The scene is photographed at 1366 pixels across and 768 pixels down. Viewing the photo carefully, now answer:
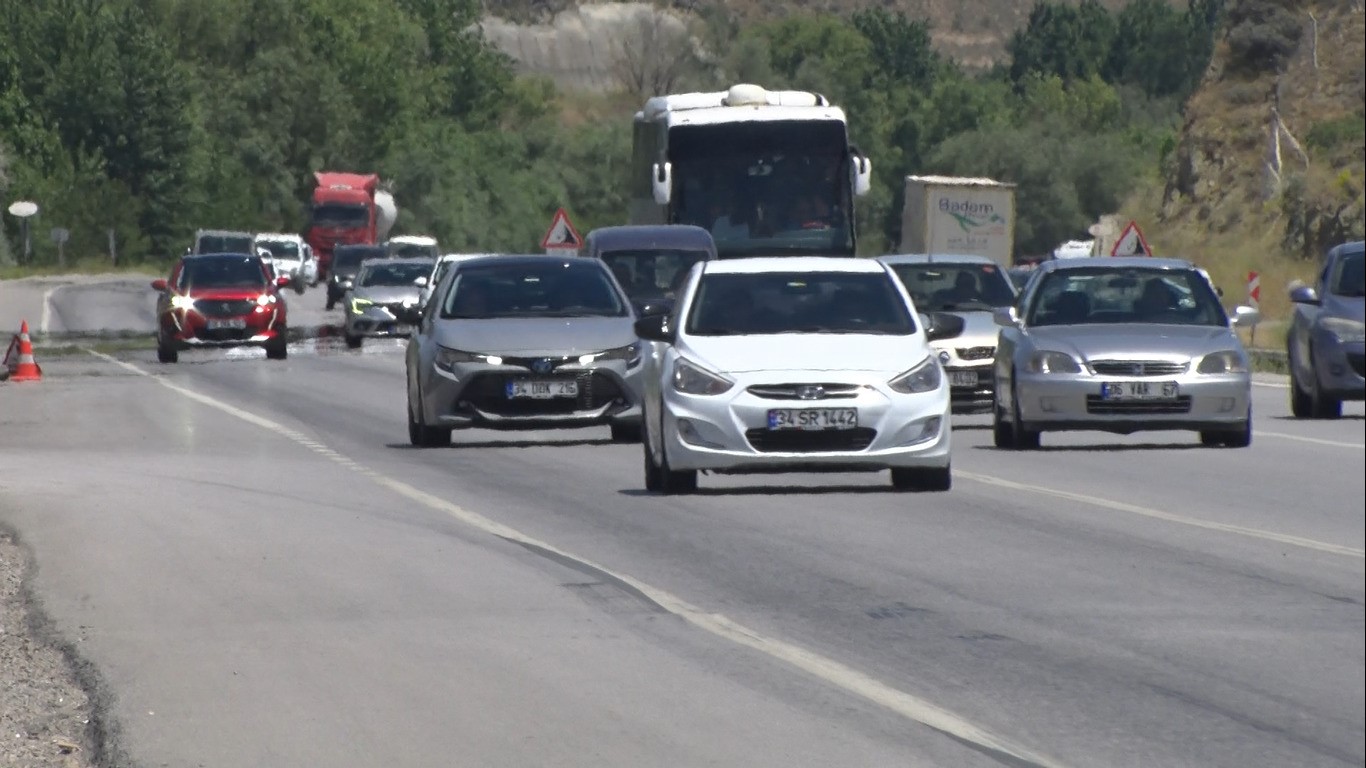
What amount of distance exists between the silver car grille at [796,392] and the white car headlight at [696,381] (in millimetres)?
198

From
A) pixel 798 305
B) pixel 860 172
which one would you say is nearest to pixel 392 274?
pixel 860 172

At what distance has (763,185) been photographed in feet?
111

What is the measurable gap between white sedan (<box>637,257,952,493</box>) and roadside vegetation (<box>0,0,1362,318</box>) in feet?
251

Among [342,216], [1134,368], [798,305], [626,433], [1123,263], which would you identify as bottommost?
[626,433]

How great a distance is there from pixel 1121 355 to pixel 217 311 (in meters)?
22.1

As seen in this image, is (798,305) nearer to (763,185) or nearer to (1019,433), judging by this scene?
(1019,433)

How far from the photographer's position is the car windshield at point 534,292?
2328 centimetres

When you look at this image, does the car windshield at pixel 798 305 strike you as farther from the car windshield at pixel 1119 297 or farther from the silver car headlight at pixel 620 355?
the silver car headlight at pixel 620 355

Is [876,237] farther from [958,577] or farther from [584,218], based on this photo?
[958,577]

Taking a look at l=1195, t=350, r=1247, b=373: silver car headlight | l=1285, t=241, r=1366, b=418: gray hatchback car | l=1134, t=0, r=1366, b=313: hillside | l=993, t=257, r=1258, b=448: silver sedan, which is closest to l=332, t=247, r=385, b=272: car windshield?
l=1134, t=0, r=1366, b=313: hillside

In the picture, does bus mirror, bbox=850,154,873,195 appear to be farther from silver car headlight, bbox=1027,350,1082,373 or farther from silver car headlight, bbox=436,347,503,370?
silver car headlight, bbox=1027,350,1082,373

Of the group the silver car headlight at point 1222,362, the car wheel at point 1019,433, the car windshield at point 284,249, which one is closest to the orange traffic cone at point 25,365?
the car wheel at point 1019,433

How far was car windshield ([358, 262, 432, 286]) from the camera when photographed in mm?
47469

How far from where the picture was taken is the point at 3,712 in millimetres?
10570
